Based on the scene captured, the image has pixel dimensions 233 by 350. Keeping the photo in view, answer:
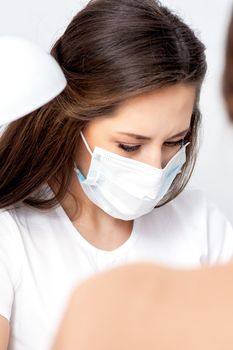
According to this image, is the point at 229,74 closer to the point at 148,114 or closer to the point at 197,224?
the point at 148,114

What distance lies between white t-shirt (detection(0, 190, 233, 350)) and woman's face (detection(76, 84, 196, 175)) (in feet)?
0.52

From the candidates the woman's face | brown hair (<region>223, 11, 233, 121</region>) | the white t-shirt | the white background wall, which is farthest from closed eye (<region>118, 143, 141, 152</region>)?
brown hair (<region>223, 11, 233, 121</region>)

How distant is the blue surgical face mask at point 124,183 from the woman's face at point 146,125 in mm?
16

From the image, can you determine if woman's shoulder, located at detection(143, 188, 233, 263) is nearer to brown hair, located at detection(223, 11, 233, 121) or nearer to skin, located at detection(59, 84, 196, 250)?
skin, located at detection(59, 84, 196, 250)

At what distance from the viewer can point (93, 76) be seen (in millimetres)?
1347

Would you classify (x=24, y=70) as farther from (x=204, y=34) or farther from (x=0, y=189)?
(x=204, y=34)

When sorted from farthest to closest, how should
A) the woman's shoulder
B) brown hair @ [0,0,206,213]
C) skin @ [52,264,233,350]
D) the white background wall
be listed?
the white background wall < the woman's shoulder < brown hair @ [0,0,206,213] < skin @ [52,264,233,350]

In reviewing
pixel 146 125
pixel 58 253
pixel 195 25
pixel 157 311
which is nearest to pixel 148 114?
pixel 146 125

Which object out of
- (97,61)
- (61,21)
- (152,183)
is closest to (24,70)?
(97,61)

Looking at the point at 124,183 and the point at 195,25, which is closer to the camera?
the point at 124,183

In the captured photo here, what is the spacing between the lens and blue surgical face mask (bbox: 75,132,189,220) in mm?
1378

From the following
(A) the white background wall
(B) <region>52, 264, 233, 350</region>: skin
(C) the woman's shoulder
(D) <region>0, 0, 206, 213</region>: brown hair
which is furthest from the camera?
(A) the white background wall

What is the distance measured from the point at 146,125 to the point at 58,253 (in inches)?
11.5

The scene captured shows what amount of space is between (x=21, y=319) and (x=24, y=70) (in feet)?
1.78
